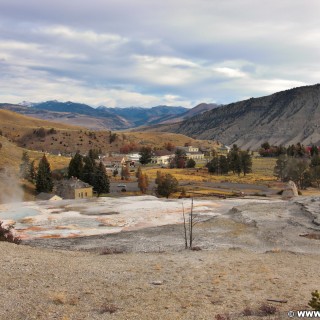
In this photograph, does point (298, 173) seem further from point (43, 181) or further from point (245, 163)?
point (43, 181)

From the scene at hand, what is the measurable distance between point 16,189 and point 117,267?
6418 cm

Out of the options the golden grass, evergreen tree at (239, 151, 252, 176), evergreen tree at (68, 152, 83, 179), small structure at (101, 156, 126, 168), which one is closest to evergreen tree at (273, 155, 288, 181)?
the golden grass

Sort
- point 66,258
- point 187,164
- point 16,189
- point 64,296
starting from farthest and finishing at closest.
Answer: point 187,164 → point 16,189 → point 66,258 → point 64,296

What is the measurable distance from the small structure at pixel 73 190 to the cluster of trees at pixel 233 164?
2433 inches

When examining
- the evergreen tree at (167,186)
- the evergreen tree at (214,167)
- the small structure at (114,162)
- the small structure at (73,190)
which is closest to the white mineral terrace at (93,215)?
the small structure at (73,190)

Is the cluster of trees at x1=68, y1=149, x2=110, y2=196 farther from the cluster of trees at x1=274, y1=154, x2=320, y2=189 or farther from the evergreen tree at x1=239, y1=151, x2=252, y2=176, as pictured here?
the evergreen tree at x1=239, y1=151, x2=252, y2=176

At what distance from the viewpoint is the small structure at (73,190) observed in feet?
259

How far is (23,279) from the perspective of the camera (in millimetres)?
18188

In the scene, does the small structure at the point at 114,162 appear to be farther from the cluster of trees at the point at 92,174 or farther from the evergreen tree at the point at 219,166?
the cluster of trees at the point at 92,174

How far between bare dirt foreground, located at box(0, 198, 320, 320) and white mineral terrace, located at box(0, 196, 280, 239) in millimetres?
5014

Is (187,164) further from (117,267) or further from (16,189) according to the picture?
(117,267)

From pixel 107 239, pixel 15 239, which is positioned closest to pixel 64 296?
pixel 15 239

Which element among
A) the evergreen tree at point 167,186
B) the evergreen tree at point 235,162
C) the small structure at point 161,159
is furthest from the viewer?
the small structure at point 161,159

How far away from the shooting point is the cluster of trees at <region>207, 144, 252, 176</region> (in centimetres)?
13088
